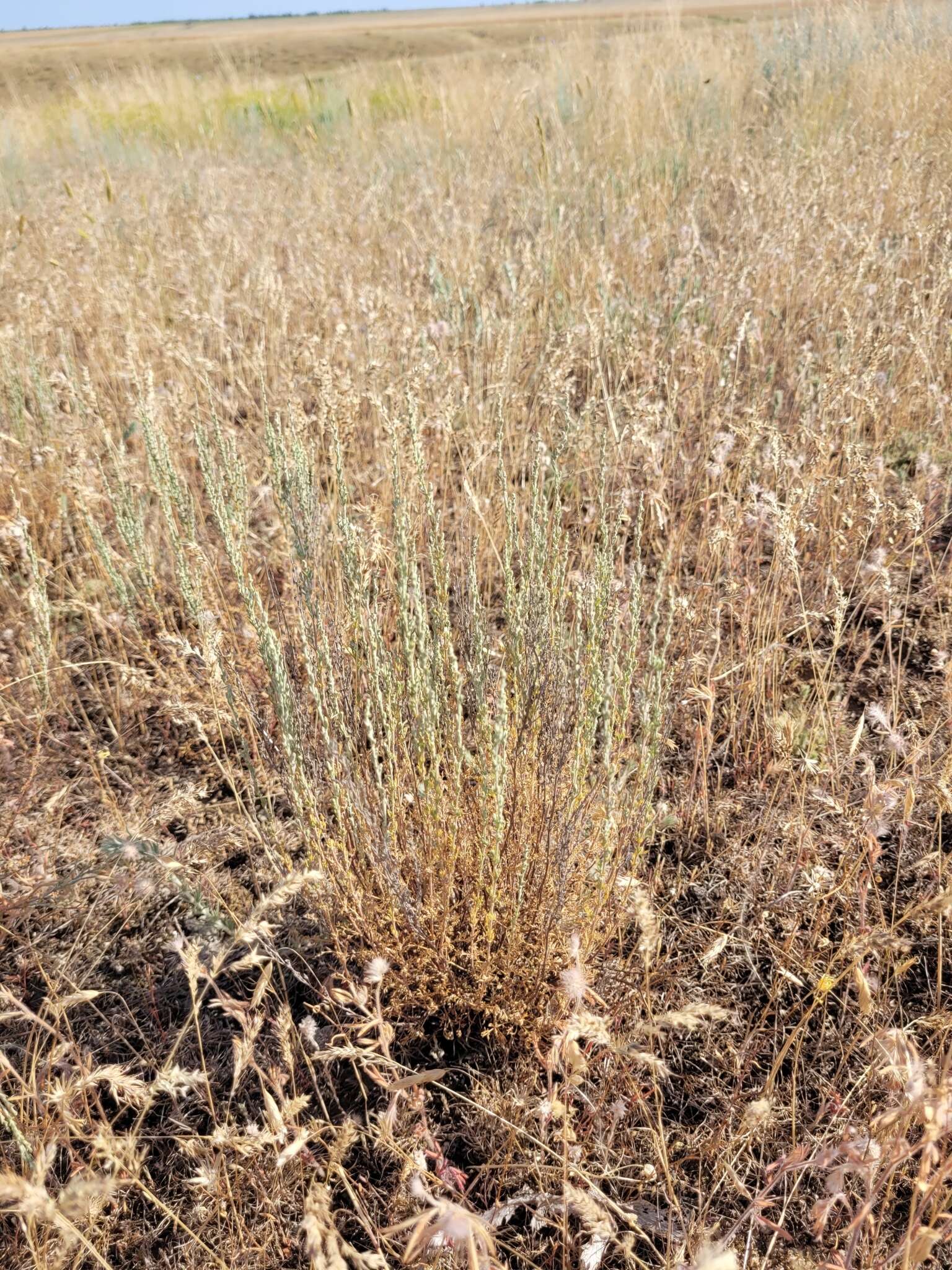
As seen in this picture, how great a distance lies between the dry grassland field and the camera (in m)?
1.25

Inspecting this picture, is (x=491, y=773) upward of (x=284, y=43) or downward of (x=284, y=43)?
downward

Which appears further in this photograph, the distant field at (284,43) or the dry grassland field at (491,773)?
the distant field at (284,43)

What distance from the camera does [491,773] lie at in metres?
1.35

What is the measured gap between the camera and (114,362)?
3.33 metres

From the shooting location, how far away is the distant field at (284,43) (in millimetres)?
31827

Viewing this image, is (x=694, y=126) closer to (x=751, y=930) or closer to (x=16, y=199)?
(x=16, y=199)

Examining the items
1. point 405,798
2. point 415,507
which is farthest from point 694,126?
point 405,798

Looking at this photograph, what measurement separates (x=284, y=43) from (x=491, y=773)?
177 feet

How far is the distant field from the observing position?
3183 centimetres

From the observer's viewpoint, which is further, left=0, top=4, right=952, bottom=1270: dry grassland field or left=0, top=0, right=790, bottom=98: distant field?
left=0, top=0, right=790, bottom=98: distant field

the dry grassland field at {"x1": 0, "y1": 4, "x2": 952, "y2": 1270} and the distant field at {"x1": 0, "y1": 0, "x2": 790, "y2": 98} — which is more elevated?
the distant field at {"x1": 0, "y1": 0, "x2": 790, "y2": 98}

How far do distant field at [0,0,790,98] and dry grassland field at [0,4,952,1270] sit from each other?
24.5 meters

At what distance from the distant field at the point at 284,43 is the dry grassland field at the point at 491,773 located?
Result: 24494 millimetres

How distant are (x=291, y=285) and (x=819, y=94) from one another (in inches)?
166
